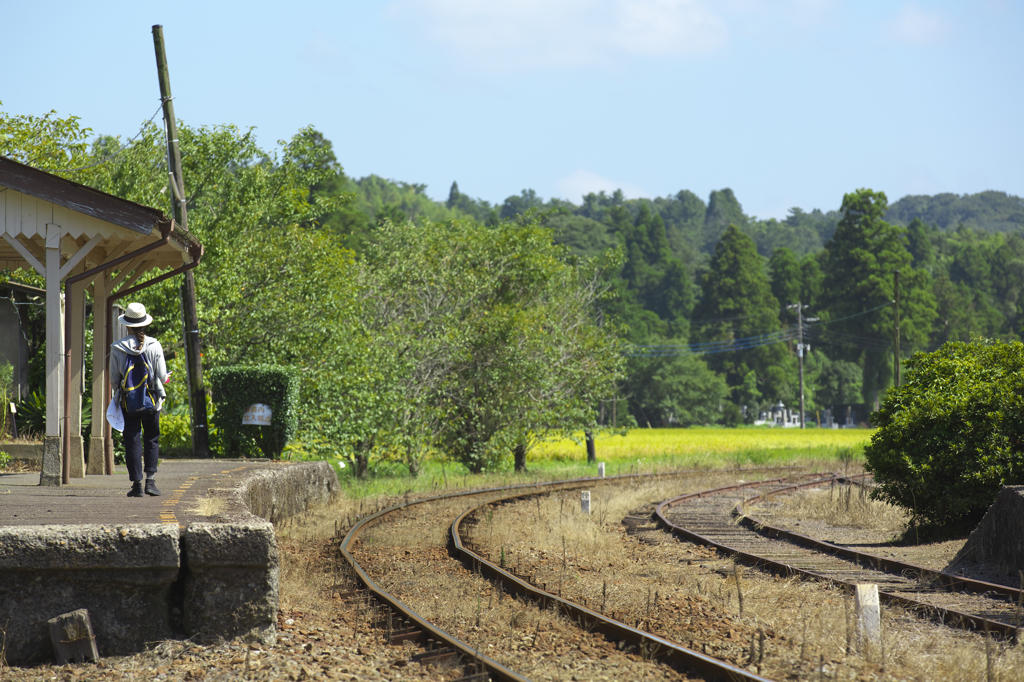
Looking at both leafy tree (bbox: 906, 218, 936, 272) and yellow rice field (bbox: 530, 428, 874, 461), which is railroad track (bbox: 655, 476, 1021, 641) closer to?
yellow rice field (bbox: 530, 428, 874, 461)

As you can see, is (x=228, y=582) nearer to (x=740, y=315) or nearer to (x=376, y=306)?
(x=376, y=306)

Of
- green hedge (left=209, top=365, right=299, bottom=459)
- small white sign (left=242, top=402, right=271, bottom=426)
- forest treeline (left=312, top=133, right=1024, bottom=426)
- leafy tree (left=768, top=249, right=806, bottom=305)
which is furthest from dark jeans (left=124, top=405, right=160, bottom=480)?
leafy tree (left=768, top=249, right=806, bottom=305)

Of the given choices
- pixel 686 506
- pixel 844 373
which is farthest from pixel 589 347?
pixel 844 373

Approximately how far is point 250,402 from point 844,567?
10.9 meters

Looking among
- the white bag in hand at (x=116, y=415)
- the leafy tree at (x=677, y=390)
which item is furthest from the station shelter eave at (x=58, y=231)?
the leafy tree at (x=677, y=390)

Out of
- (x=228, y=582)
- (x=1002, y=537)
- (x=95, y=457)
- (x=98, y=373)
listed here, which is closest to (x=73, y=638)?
(x=228, y=582)

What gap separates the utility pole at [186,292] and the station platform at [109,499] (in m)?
3.95

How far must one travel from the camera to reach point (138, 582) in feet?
20.9

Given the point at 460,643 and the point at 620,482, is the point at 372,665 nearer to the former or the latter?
the point at 460,643

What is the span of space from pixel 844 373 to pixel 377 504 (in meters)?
91.0

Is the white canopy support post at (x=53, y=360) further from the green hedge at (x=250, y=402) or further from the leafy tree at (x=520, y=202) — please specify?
the leafy tree at (x=520, y=202)

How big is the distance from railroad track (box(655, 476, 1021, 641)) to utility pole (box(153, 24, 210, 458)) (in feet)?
25.8

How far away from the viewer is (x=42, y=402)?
16.6m

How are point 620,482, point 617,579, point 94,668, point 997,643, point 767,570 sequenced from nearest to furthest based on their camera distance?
point 94,668, point 997,643, point 617,579, point 767,570, point 620,482
